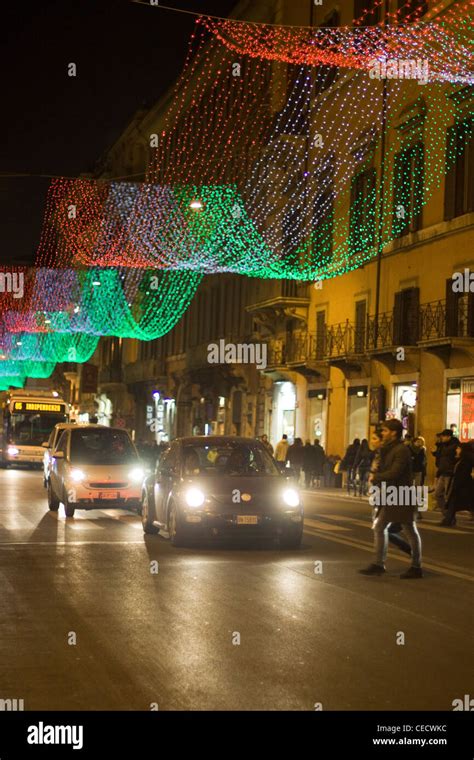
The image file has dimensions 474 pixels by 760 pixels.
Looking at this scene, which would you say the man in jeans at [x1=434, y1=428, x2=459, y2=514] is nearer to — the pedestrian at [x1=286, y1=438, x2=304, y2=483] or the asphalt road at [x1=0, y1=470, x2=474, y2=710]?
the asphalt road at [x1=0, y1=470, x2=474, y2=710]

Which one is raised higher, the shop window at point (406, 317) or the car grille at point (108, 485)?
the shop window at point (406, 317)

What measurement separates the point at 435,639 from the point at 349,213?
3293 cm

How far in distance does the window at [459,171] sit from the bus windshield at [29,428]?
75.3 ft

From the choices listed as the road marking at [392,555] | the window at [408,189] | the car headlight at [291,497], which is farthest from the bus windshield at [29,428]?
the car headlight at [291,497]

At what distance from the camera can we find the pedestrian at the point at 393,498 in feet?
43.7

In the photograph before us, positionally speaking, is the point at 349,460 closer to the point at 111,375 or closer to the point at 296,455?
the point at 296,455

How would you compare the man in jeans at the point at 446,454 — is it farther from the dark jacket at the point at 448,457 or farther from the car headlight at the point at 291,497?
the car headlight at the point at 291,497

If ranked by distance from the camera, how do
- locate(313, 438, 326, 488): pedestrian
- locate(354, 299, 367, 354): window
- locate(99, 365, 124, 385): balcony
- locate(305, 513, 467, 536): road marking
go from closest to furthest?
locate(305, 513, 467, 536): road marking, locate(313, 438, 326, 488): pedestrian, locate(354, 299, 367, 354): window, locate(99, 365, 124, 385): balcony

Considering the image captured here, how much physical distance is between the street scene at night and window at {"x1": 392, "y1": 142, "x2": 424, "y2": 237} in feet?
0.40

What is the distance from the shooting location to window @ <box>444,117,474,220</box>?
33.1m

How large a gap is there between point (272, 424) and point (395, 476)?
121 feet

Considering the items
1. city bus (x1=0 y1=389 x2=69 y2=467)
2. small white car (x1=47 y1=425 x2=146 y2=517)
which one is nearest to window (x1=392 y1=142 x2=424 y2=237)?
small white car (x1=47 y1=425 x2=146 y2=517)
